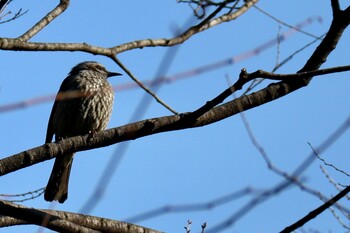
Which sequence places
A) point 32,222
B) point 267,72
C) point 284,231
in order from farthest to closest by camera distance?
point 32,222, point 267,72, point 284,231

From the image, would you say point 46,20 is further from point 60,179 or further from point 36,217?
point 60,179

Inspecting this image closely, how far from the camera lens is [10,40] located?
4566mm

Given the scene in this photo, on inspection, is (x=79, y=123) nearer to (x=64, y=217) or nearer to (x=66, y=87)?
(x=66, y=87)

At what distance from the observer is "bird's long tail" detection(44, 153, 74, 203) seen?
7.73 meters

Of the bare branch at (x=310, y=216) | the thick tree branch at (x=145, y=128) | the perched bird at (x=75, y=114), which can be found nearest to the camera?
the bare branch at (x=310, y=216)

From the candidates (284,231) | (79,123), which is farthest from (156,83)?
(79,123)

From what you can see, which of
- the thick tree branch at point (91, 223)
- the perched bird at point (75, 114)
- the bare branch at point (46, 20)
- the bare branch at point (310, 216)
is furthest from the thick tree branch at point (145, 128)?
the perched bird at point (75, 114)

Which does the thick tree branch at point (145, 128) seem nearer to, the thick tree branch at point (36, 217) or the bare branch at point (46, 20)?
the thick tree branch at point (36, 217)

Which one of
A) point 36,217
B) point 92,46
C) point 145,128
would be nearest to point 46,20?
point 92,46

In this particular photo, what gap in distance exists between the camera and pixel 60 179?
314 inches

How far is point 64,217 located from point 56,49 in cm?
128

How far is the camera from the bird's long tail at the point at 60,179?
7728 millimetres

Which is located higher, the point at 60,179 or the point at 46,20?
the point at 60,179

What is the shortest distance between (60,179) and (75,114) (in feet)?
2.95
